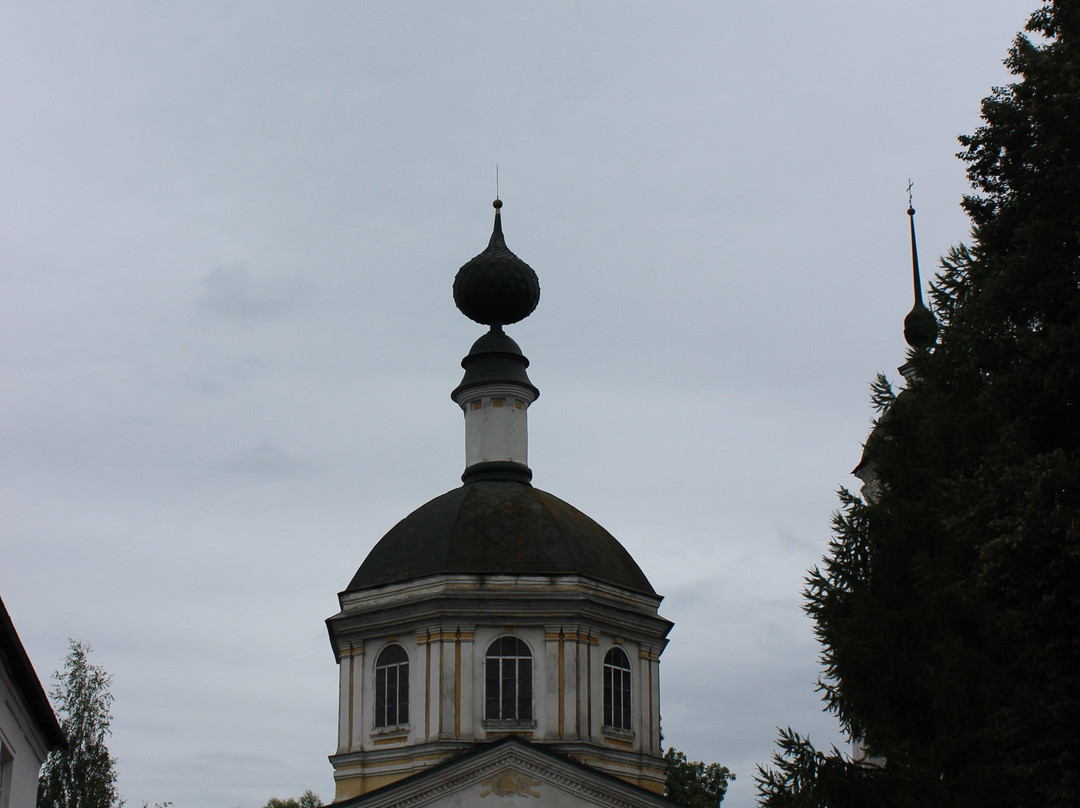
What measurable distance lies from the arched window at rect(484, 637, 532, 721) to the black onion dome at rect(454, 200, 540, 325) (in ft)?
26.8

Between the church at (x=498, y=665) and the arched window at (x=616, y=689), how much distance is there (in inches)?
1.0

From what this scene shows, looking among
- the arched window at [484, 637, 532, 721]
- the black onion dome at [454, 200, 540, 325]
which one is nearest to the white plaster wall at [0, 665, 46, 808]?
the arched window at [484, 637, 532, 721]

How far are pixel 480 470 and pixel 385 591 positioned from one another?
13.2 feet

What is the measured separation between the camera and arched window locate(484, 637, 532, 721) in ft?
78.0

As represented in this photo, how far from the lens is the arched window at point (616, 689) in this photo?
24500 mm

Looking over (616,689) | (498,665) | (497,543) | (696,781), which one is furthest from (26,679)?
(696,781)

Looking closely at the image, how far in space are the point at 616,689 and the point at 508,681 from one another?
2097mm

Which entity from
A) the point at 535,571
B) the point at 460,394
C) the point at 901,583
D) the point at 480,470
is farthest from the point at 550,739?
the point at 901,583

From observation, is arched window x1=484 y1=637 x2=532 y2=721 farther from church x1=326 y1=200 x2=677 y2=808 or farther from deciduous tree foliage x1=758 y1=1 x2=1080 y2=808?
deciduous tree foliage x1=758 y1=1 x2=1080 y2=808

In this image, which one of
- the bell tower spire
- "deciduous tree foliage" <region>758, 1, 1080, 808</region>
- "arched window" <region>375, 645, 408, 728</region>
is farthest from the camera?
the bell tower spire

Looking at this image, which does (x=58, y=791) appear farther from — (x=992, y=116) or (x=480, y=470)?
(x=992, y=116)

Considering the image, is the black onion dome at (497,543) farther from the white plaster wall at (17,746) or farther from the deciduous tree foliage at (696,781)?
the deciduous tree foliage at (696,781)

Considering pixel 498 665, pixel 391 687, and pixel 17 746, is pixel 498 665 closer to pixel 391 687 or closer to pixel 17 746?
pixel 391 687

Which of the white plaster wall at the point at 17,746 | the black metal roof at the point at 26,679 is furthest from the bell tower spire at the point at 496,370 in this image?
the white plaster wall at the point at 17,746
